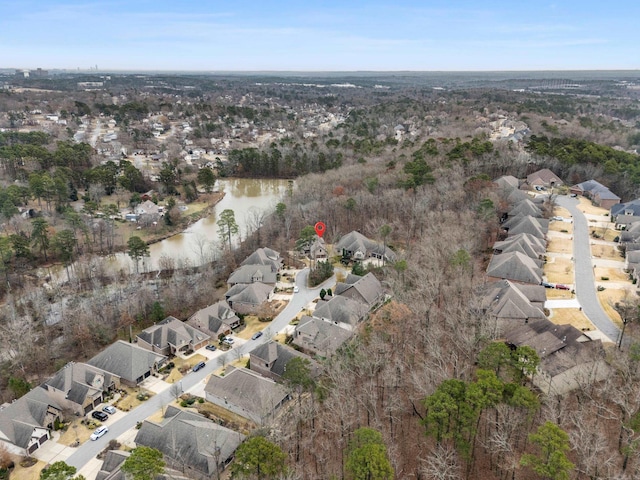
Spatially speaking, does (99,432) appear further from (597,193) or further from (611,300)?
(597,193)

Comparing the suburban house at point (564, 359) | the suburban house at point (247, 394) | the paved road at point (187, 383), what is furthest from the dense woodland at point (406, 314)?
the paved road at point (187, 383)

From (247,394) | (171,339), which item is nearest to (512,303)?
(247,394)

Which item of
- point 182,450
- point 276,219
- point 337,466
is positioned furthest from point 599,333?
point 276,219

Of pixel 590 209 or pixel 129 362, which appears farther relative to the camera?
pixel 590 209

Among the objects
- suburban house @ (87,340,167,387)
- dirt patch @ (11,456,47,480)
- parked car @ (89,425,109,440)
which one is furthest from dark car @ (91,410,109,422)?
dirt patch @ (11,456,47,480)

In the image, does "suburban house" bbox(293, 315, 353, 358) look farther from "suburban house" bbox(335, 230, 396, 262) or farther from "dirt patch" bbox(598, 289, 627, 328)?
"dirt patch" bbox(598, 289, 627, 328)

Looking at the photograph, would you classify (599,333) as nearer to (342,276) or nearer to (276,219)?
(342,276)

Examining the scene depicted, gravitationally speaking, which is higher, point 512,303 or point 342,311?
point 512,303
